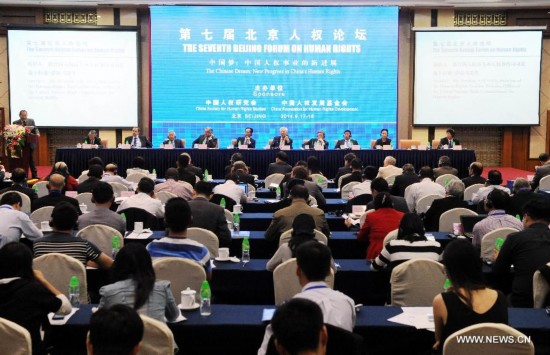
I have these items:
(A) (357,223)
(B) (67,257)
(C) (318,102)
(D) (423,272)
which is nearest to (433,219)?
(A) (357,223)

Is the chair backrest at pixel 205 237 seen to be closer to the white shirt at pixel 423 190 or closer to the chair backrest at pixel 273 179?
the white shirt at pixel 423 190

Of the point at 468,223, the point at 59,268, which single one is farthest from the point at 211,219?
the point at 468,223

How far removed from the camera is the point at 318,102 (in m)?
15.5

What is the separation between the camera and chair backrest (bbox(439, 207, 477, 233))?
6.95 metres

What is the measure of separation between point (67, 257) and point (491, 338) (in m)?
2.65

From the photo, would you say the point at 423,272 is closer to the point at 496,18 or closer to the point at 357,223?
the point at 357,223

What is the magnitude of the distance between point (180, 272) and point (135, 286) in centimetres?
89

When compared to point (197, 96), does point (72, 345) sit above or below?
below

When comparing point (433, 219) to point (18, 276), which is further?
point (433, 219)

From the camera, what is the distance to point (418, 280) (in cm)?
448

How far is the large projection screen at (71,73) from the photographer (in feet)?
50.4

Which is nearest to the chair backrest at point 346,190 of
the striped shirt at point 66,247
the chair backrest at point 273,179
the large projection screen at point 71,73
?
the chair backrest at point 273,179

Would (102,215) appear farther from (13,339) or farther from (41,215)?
(13,339)

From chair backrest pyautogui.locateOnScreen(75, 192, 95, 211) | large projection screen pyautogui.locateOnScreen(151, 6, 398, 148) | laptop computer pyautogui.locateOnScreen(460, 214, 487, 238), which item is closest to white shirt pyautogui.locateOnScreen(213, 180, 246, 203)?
chair backrest pyautogui.locateOnScreen(75, 192, 95, 211)
